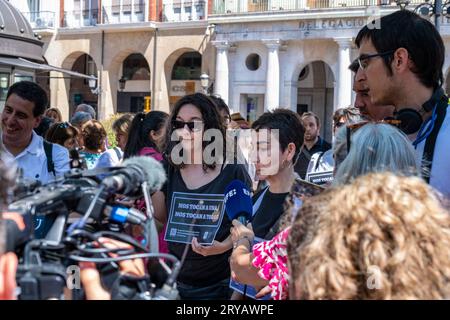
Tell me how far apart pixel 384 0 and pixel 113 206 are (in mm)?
24218

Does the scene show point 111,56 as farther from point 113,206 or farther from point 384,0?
point 113,206

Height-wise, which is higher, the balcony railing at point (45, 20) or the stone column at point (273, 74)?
the balcony railing at point (45, 20)

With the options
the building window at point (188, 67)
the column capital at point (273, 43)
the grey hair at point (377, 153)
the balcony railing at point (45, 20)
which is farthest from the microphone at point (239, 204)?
the balcony railing at point (45, 20)

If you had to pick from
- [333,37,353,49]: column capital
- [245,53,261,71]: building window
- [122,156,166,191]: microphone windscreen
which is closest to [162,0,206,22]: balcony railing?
[245,53,261,71]: building window

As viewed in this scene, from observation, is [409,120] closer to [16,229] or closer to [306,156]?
[16,229]

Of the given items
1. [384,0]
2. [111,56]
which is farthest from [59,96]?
[384,0]

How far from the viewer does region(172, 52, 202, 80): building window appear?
101ft

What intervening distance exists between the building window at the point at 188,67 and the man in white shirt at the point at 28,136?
27.0 meters

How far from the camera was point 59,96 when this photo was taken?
108 ft

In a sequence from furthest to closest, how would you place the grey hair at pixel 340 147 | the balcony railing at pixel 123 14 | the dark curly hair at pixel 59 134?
the balcony railing at pixel 123 14 < the dark curly hair at pixel 59 134 < the grey hair at pixel 340 147

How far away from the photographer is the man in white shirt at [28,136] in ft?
12.1

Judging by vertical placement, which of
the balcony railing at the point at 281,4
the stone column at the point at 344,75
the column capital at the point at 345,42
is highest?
the balcony railing at the point at 281,4

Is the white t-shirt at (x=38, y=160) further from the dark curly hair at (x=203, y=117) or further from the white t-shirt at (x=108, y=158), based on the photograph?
the white t-shirt at (x=108, y=158)

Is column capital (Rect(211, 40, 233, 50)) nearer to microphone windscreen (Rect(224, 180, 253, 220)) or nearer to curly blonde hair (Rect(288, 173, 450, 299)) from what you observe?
microphone windscreen (Rect(224, 180, 253, 220))
